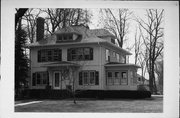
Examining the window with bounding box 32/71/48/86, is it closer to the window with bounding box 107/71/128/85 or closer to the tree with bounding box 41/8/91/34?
the tree with bounding box 41/8/91/34

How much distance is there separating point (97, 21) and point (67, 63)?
2.70 metres

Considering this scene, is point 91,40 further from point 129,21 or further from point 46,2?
point 46,2

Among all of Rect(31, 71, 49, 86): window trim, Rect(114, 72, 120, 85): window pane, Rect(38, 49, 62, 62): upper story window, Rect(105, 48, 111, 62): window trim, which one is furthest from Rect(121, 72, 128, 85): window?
Rect(31, 71, 49, 86): window trim

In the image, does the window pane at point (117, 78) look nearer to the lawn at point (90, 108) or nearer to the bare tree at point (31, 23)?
the lawn at point (90, 108)

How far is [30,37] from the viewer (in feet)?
60.0

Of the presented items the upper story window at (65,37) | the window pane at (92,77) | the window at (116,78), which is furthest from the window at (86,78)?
the upper story window at (65,37)

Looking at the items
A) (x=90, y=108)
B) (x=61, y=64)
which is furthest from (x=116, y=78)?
(x=90, y=108)

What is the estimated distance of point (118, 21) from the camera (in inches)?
649

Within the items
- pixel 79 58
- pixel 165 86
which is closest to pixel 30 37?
pixel 79 58

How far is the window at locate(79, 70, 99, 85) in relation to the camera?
1456cm

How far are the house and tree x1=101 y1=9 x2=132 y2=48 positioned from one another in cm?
85

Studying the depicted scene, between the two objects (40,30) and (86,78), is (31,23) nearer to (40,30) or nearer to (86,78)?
(40,30)

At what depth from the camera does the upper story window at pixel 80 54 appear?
14.7m

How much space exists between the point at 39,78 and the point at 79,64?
2.37 meters
